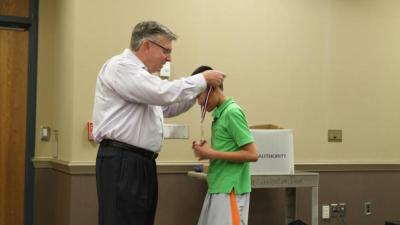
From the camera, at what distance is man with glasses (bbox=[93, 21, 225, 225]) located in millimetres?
2096

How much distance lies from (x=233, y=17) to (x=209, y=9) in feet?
0.68

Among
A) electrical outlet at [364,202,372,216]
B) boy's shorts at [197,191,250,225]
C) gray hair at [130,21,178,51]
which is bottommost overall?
electrical outlet at [364,202,372,216]

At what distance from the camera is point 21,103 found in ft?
13.0

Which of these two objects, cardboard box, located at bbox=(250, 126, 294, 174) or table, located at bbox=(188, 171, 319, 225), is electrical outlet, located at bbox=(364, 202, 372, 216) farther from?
cardboard box, located at bbox=(250, 126, 294, 174)

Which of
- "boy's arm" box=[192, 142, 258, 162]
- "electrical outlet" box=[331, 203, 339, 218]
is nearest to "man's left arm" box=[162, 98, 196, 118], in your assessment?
"boy's arm" box=[192, 142, 258, 162]

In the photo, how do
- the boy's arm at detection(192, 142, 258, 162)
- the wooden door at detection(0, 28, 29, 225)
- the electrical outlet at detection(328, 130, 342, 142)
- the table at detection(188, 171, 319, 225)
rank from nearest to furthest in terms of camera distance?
1. the boy's arm at detection(192, 142, 258, 162)
2. the table at detection(188, 171, 319, 225)
3. the wooden door at detection(0, 28, 29, 225)
4. the electrical outlet at detection(328, 130, 342, 142)

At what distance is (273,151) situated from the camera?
349 centimetres

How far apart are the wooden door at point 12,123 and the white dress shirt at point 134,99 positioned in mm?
1945

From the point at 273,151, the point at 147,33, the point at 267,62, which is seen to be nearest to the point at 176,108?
the point at 147,33

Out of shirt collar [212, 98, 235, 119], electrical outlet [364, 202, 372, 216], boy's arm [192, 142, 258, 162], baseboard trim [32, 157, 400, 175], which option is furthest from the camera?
electrical outlet [364, 202, 372, 216]

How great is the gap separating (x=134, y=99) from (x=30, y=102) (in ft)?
7.03

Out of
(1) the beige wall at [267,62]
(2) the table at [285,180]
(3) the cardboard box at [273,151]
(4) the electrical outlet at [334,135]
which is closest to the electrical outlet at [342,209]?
(1) the beige wall at [267,62]

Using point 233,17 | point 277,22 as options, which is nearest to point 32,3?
point 233,17

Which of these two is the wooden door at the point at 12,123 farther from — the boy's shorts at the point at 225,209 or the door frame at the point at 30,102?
the boy's shorts at the point at 225,209
